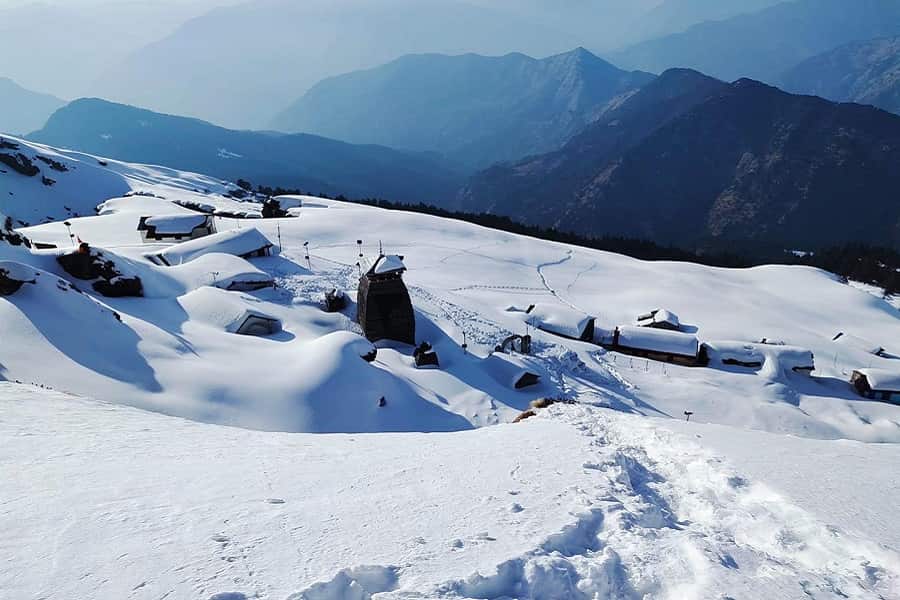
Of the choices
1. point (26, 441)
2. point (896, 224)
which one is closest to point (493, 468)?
point (26, 441)

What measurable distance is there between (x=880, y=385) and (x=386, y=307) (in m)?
37.9

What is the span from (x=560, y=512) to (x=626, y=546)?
98 centimetres

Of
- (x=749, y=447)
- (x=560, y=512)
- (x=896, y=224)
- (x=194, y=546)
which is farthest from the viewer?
(x=896, y=224)

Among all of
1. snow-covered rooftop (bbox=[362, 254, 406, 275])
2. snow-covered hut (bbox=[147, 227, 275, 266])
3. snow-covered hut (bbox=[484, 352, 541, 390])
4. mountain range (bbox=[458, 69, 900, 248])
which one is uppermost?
mountain range (bbox=[458, 69, 900, 248])

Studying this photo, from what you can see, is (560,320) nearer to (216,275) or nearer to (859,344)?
(216,275)

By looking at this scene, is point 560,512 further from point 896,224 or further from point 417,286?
point 896,224

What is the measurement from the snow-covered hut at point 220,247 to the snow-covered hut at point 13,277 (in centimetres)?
1977

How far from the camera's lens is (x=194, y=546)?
16.7ft

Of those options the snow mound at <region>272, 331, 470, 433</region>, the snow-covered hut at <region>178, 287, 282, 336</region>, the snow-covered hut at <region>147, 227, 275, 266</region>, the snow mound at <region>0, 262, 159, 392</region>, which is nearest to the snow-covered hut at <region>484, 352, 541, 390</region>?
the snow mound at <region>272, 331, 470, 433</region>

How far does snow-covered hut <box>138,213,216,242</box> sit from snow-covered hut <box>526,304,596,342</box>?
112 feet

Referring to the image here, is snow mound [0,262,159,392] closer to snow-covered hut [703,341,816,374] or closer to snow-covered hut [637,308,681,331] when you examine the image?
snow-covered hut [637,308,681,331]

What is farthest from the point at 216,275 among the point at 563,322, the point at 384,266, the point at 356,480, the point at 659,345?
the point at 659,345

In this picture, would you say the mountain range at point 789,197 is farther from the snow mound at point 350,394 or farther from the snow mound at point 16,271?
the snow mound at point 16,271

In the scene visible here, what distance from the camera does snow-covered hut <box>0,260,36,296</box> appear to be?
59.7 feet
